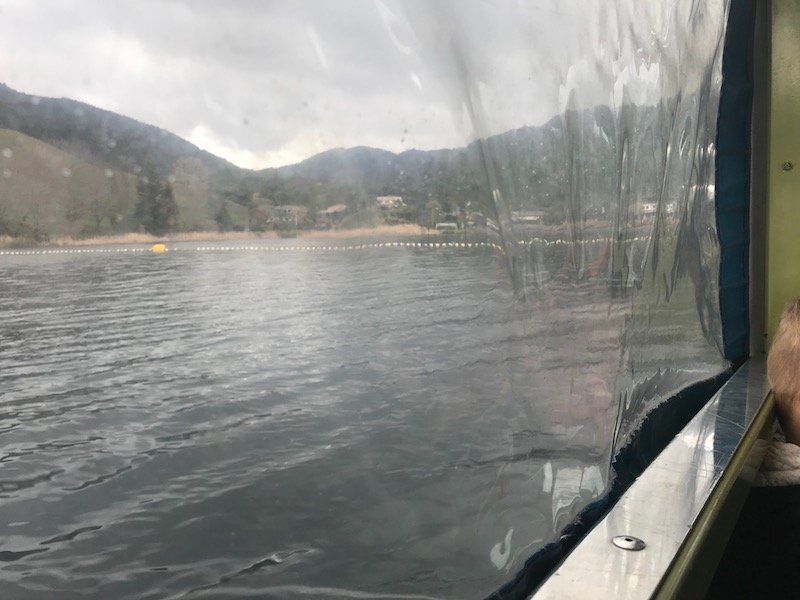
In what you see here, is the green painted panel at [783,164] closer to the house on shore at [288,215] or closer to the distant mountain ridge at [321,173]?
the distant mountain ridge at [321,173]

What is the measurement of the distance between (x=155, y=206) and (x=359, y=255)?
334 millimetres

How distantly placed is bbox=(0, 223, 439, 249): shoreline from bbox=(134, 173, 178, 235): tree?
0.01 m

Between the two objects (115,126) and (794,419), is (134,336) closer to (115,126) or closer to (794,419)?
(115,126)

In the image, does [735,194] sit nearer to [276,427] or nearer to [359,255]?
[359,255]

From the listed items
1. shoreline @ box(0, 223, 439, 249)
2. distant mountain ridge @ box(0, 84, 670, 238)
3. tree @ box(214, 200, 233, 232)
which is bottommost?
shoreline @ box(0, 223, 439, 249)

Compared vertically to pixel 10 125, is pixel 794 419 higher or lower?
lower

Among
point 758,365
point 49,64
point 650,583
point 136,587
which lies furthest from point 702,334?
point 49,64

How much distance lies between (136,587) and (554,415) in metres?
0.69

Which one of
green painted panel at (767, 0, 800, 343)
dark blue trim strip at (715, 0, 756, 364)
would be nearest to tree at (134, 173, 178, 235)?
dark blue trim strip at (715, 0, 756, 364)

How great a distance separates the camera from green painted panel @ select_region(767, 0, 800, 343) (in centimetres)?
177

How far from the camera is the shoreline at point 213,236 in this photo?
72cm

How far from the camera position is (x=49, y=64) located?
0.70 meters

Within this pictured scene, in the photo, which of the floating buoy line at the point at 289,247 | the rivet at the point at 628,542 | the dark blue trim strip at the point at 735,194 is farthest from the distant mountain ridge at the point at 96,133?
the dark blue trim strip at the point at 735,194

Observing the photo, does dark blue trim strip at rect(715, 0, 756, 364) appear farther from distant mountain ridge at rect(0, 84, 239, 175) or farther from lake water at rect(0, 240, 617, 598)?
distant mountain ridge at rect(0, 84, 239, 175)
